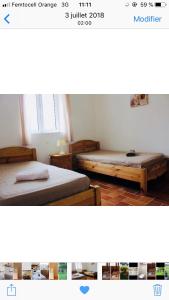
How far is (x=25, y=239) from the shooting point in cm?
47

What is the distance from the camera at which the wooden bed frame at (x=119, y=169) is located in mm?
1682

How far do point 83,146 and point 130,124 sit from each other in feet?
2.05

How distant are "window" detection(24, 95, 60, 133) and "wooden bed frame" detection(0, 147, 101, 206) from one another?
261mm

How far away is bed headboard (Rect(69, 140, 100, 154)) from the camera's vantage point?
184cm

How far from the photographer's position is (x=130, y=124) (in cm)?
203
